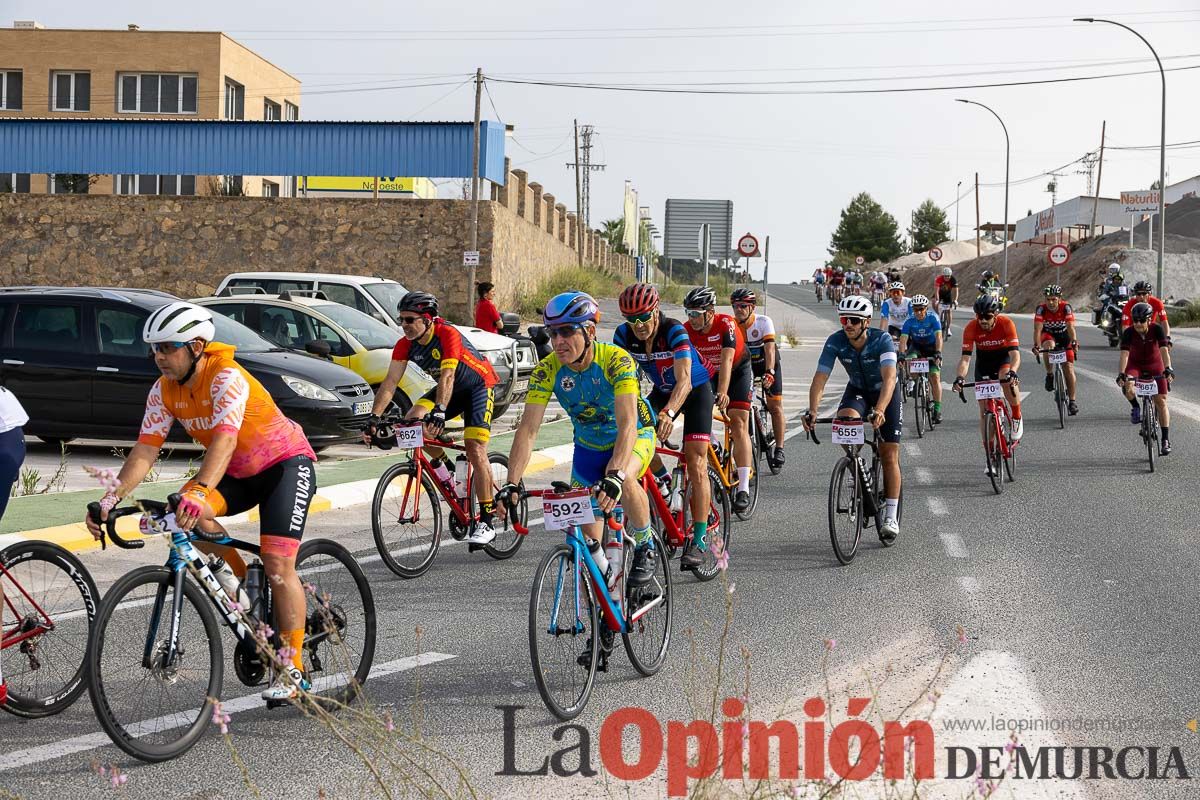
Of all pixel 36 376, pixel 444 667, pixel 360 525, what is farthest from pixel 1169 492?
pixel 36 376

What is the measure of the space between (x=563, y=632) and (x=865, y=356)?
15.6 feet

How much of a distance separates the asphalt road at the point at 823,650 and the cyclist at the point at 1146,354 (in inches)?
89.8

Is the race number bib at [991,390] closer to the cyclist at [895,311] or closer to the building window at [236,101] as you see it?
the cyclist at [895,311]

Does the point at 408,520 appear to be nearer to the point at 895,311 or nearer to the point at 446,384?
the point at 446,384

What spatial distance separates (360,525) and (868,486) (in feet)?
13.0

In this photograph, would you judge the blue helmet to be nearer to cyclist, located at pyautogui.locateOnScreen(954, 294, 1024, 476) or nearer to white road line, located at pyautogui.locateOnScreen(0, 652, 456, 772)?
white road line, located at pyautogui.locateOnScreen(0, 652, 456, 772)

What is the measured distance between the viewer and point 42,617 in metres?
5.66

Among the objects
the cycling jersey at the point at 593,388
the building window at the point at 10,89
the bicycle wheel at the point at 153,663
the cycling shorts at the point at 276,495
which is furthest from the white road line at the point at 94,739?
the building window at the point at 10,89

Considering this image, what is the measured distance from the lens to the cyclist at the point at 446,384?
8.91m

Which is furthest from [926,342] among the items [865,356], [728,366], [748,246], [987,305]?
[748,246]

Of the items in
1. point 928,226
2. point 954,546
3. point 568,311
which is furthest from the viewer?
point 928,226

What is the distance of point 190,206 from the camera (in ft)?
113

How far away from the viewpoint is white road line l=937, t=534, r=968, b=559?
9502 mm

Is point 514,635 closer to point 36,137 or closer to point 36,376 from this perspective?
point 36,376
